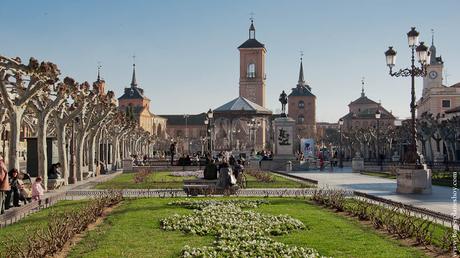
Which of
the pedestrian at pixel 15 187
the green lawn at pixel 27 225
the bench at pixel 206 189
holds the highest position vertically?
the pedestrian at pixel 15 187

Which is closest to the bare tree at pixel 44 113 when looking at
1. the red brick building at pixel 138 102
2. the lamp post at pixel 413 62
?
the lamp post at pixel 413 62

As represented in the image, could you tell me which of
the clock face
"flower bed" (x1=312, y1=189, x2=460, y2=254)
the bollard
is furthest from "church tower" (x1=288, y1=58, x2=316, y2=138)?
"flower bed" (x1=312, y1=189, x2=460, y2=254)

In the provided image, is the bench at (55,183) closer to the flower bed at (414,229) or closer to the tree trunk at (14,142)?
the tree trunk at (14,142)

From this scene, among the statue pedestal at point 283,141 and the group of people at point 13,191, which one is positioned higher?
the statue pedestal at point 283,141

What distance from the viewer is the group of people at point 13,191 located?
17375 mm

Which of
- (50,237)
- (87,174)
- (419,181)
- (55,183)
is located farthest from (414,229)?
(87,174)

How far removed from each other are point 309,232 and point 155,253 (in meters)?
4.02

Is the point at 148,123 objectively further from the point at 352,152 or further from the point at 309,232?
the point at 309,232

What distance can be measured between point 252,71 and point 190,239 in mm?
114568

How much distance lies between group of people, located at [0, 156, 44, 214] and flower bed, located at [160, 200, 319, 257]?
16.5ft

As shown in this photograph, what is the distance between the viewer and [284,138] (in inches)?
2188

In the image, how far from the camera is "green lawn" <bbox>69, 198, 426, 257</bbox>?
37.3 ft

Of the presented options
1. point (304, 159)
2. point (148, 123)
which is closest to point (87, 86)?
point (304, 159)

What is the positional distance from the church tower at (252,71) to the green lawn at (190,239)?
107275 mm
